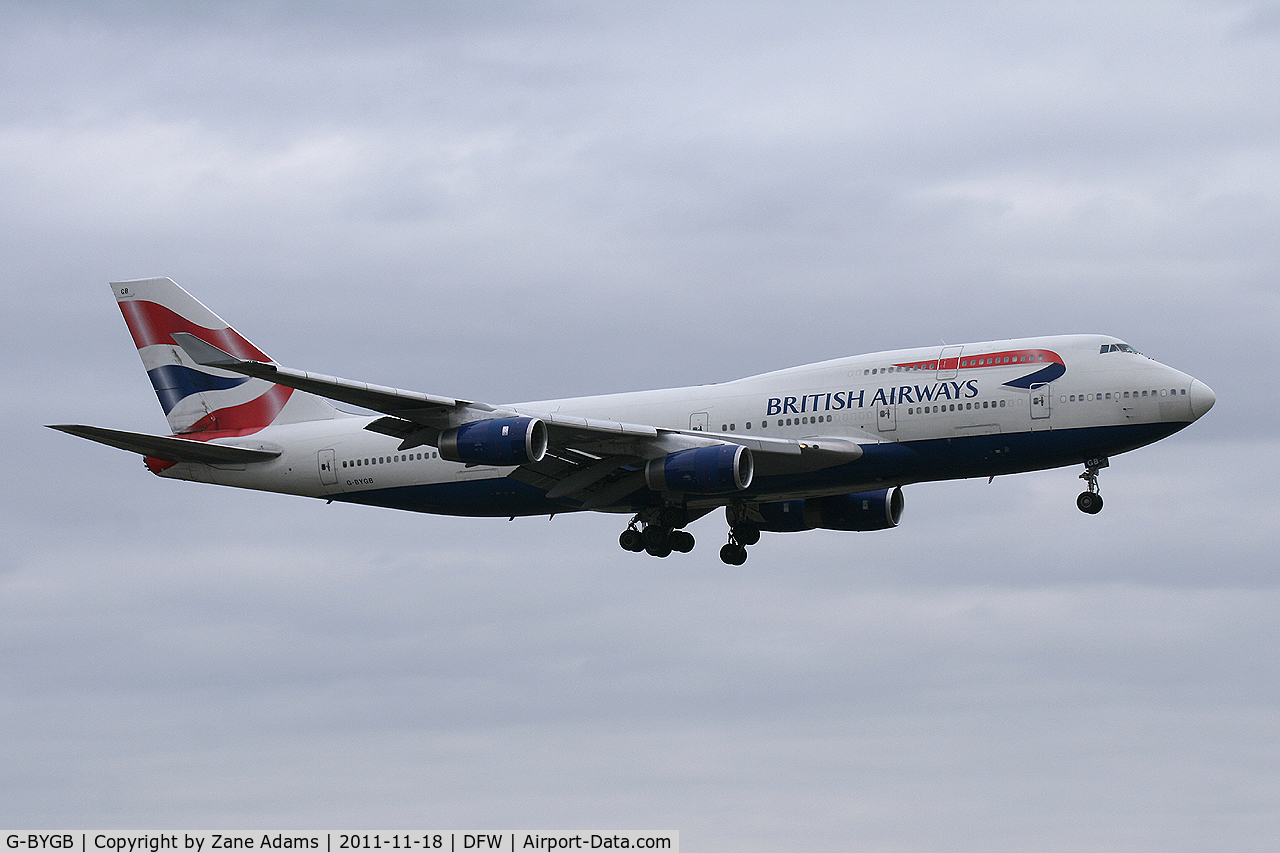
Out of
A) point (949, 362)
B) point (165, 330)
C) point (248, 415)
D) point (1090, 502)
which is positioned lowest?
point (1090, 502)

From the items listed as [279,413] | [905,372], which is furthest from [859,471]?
[279,413]

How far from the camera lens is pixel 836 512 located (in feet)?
189

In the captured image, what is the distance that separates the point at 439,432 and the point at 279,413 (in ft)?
40.2

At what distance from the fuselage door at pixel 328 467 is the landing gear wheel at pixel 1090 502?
942 inches

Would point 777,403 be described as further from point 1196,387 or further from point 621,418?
point 1196,387

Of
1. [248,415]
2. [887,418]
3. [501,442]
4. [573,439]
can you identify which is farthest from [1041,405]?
[248,415]

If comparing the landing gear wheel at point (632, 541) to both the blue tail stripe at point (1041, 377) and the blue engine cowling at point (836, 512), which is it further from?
the blue tail stripe at point (1041, 377)

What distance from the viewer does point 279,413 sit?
193 feet

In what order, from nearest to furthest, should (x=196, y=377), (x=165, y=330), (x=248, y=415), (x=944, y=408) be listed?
(x=944, y=408), (x=248, y=415), (x=196, y=377), (x=165, y=330)

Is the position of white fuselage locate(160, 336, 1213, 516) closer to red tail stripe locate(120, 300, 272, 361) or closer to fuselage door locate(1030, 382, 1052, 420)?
fuselage door locate(1030, 382, 1052, 420)

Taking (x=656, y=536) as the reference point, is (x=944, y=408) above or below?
above

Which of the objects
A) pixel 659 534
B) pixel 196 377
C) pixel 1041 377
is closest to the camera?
pixel 1041 377

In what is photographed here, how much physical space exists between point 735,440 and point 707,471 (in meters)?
2.42

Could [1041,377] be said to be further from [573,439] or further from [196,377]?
[196,377]
